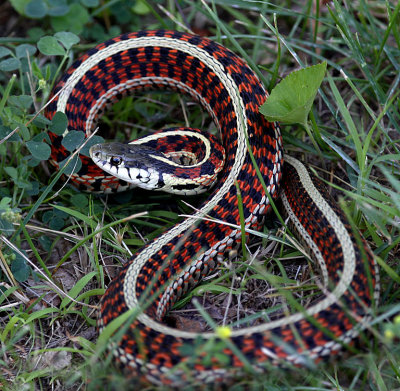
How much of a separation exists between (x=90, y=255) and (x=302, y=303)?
1.42 m

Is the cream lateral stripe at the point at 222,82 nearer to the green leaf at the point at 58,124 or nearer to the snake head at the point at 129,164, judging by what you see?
the green leaf at the point at 58,124

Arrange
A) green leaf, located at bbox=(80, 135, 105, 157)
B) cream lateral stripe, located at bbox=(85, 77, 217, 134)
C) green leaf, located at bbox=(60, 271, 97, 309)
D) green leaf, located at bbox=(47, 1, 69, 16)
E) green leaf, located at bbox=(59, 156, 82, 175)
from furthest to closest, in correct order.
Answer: green leaf, located at bbox=(47, 1, 69, 16) < cream lateral stripe, located at bbox=(85, 77, 217, 134) < green leaf, located at bbox=(80, 135, 105, 157) < green leaf, located at bbox=(59, 156, 82, 175) < green leaf, located at bbox=(60, 271, 97, 309)

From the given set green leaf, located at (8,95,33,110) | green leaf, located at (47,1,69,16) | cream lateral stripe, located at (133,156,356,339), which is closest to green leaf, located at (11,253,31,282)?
cream lateral stripe, located at (133,156,356,339)

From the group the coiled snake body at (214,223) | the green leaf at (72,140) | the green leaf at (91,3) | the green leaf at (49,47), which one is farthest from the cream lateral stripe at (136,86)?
the green leaf at (91,3)

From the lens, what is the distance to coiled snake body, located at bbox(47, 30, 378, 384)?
8.12ft

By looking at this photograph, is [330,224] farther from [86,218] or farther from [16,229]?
[16,229]

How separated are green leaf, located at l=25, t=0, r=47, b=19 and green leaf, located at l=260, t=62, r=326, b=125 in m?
2.44

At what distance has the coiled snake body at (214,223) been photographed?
97.4 inches

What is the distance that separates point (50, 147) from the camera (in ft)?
11.8

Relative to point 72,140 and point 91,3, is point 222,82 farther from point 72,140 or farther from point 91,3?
point 91,3

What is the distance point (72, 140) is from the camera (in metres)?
3.53

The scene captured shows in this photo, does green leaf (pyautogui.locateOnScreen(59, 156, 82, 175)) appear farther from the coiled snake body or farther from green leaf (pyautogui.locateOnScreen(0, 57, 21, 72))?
green leaf (pyautogui.locateOnScreen(0, 57, 21, 72))

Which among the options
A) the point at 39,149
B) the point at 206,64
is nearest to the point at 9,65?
the point at 39,149

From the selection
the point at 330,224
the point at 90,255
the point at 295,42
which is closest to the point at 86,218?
the point at 90,255
